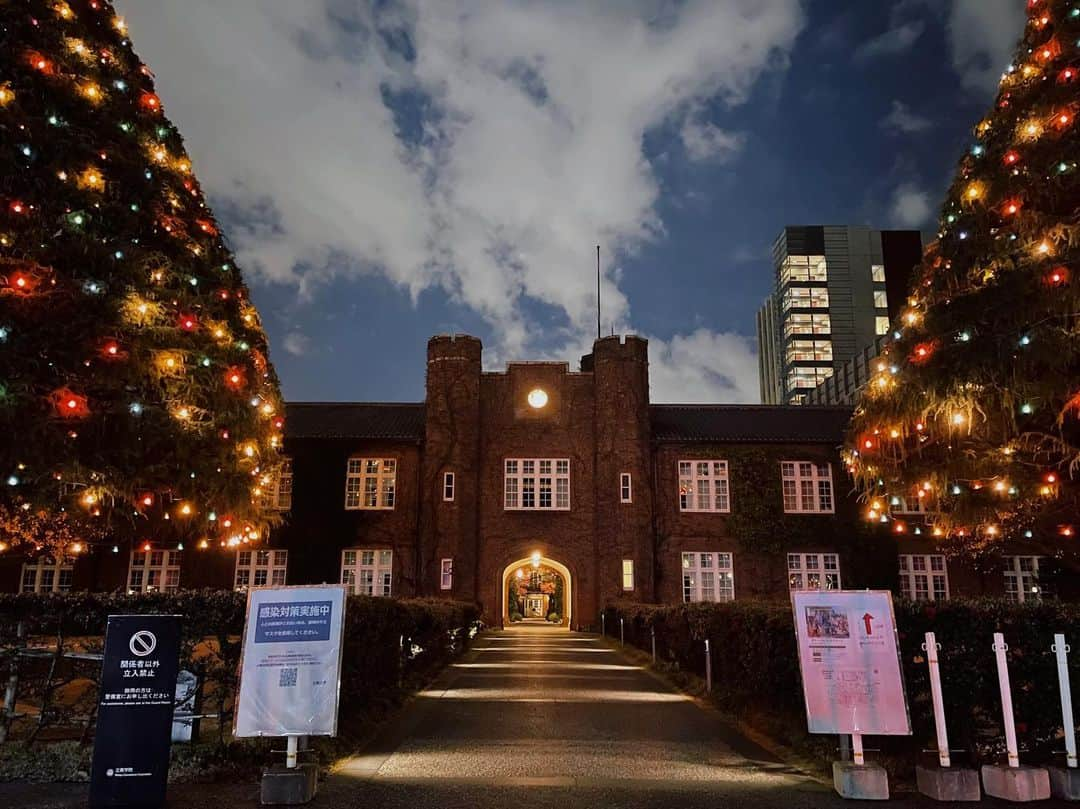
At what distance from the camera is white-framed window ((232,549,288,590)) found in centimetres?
3203

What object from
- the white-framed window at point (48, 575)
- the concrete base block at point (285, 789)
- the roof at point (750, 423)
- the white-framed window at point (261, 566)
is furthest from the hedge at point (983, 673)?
the white-framed window at point (48, 575)

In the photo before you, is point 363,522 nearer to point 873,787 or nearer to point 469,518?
point 469,518

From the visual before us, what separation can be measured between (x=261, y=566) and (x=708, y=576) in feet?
57.5

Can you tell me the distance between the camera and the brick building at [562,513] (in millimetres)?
31812

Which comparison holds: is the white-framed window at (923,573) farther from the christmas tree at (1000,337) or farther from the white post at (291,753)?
the white post at (291,753)

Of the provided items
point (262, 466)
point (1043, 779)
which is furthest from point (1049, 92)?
point (262, 466)

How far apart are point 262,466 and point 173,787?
8.19m

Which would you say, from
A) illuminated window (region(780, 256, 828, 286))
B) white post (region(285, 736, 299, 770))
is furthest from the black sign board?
illuminated window (region(780, 256, 828, 286))

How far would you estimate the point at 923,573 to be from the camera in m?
32.2

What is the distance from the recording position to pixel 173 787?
7422mm

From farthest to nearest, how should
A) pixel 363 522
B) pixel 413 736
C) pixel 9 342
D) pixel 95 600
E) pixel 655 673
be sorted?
1. pixel 363 522
2. pixel 655 673
3. pixel 9 342
4. pixel 413 736
5. pixel 95 600

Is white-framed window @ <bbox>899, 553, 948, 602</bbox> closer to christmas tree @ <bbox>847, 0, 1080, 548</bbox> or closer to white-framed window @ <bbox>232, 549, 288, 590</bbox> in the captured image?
christmas tree @ <bbox>847, 0, 1080, 548</bbox>

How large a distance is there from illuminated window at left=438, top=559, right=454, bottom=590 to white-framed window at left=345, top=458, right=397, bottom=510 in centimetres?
322

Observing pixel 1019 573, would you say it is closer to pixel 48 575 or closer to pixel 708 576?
pixel 708 576
